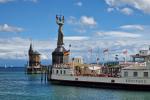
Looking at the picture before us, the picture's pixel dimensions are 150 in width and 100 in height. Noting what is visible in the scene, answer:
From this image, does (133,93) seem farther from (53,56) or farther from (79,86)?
(53,56)

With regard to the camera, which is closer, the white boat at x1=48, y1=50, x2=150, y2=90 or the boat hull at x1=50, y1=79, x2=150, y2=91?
the boat hull at x1=50, y1=79, x2=150, y2=91

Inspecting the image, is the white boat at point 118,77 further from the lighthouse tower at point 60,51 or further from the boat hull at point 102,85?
the lighthouse tower at point 60,51

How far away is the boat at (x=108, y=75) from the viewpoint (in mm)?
77575

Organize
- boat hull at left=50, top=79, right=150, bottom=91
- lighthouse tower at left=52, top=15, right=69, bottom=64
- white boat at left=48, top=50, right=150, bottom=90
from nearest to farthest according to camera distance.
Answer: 1. boat hull at left=50, top=79, right=150, bottom=91
2. white boat at left=48, top=50, right=150, bottom=90
3. lighthouse tower at left=52, top=15, right=69, bottom=64

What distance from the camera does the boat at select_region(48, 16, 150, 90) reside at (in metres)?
77.6

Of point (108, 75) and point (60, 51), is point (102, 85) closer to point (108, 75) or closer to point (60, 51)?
point (108, 75)

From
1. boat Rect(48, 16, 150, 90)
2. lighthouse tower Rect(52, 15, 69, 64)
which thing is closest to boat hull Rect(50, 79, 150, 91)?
boat Rect(48, 16, 150, 90)

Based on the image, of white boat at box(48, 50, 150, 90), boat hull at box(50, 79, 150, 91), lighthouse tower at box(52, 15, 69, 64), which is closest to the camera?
boat hull at box(50, 79, 150, 91)

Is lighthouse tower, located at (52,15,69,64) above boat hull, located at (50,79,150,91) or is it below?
above

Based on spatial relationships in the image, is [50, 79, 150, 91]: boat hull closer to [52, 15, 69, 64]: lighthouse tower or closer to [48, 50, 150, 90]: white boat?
[48, 50, 150, 90]: white boat

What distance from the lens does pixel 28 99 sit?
219ft

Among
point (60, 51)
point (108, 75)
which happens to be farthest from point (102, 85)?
point (60, 51)

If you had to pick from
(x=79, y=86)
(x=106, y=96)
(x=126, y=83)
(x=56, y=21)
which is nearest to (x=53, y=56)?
(x=56, y=21)

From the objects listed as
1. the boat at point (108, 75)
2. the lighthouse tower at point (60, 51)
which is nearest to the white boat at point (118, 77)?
the boat at point (108, 75)
